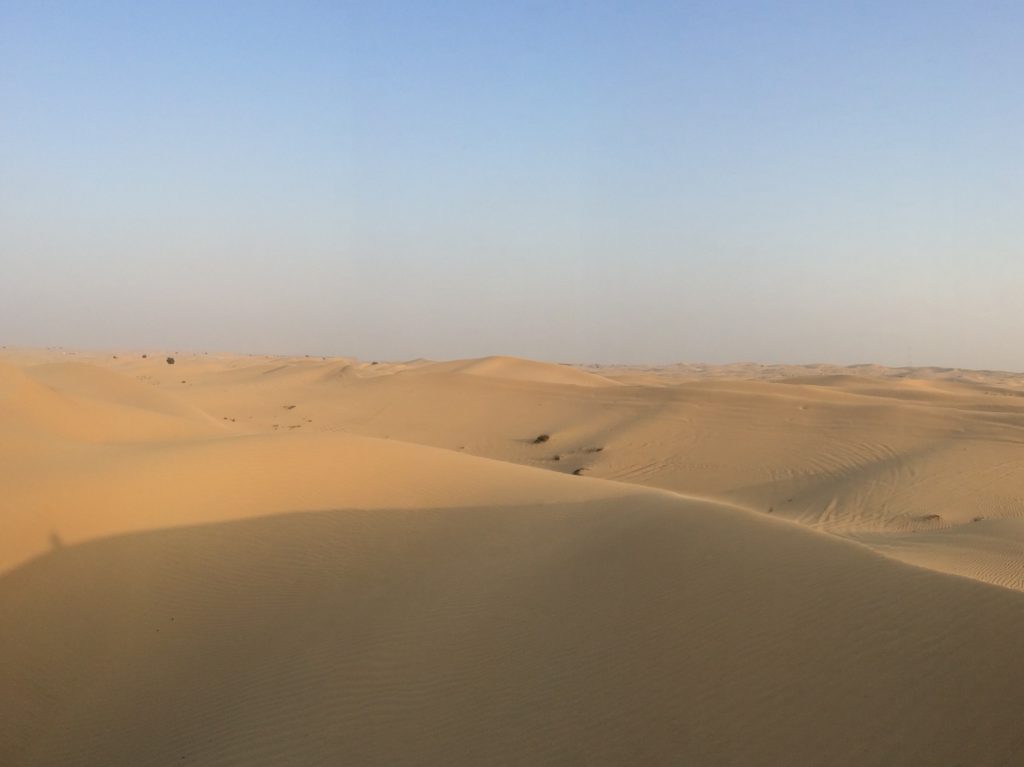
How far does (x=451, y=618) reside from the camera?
617cm

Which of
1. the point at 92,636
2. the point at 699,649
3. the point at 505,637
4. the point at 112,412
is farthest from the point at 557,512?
the point at 112,412

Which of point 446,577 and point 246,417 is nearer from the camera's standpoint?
point 446,577

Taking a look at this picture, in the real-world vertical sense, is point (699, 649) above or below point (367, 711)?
above

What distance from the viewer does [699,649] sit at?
500 centimetres

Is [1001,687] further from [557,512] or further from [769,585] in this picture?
[557,512]

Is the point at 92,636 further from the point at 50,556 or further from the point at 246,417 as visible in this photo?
the point at 246,417

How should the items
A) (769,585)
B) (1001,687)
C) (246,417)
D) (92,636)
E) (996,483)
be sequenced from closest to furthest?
1. (1001,687)
2. (769,585)
3. (92,636)
4. (996,483)
5. (246,417)

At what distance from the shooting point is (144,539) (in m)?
A: 8.00

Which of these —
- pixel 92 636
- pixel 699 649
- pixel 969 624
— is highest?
pixel 969 624

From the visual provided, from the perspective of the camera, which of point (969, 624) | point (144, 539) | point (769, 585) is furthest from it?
point (144, 539)

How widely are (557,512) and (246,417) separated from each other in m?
22.7

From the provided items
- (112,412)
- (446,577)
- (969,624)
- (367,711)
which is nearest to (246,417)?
(112,412)

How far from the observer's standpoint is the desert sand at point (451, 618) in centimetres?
432

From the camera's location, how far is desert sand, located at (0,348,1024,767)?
4320 millimetres
